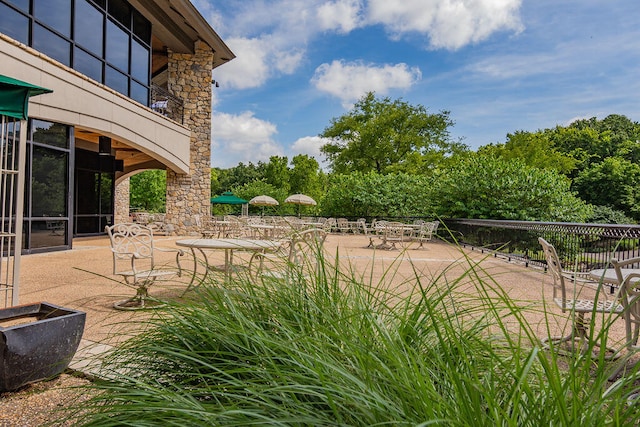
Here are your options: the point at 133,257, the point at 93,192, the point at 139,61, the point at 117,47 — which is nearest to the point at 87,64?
the point at 117,47

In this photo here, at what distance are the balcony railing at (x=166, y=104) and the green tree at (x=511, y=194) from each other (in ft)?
37.5

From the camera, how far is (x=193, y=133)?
17531 mm

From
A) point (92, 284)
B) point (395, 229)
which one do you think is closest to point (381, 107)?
point (395, 229)

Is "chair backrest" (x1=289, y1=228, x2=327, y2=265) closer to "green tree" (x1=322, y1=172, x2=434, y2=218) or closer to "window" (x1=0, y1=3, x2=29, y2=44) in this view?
"window" (x1=0, y1=3, x2=29, y2=44)

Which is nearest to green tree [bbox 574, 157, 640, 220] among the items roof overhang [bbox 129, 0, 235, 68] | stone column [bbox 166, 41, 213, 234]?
roof overhang [bbox 129, 0, 235, 68]

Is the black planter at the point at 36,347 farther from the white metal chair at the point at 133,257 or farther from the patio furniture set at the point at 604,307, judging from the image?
the patio furniture set at the point at 604,307

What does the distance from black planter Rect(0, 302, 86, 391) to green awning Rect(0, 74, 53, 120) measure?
5.15 feet

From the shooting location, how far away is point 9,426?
6.84ft

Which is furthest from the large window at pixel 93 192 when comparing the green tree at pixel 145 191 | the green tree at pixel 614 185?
the green tree at pixel 614 185

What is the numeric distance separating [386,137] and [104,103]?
78.6 ft

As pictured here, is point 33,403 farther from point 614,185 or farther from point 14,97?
point 614,185

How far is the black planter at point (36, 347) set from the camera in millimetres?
2348

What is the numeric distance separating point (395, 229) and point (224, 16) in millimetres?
12814

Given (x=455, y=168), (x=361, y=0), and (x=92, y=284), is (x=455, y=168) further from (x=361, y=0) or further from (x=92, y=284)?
(x=92, y=284)
